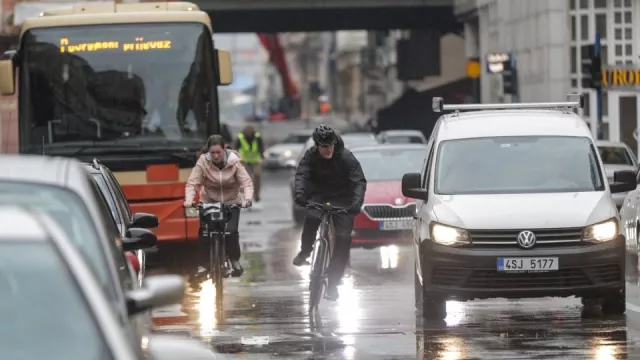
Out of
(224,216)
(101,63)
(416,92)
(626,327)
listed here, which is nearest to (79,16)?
(101,63)

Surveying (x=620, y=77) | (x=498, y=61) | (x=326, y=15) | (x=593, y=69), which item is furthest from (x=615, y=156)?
(x=326, y=15)

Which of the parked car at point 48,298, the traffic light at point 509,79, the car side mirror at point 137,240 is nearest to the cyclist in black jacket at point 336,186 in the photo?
the car side mirror at point 137,240

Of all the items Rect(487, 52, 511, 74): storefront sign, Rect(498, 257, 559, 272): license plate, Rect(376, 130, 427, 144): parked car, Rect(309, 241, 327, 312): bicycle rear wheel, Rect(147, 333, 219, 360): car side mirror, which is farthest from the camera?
Rect(487, 52, 511, 74): storefront sign

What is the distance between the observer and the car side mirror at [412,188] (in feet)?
46.0

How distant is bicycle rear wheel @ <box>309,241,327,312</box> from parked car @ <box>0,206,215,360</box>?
883 cm

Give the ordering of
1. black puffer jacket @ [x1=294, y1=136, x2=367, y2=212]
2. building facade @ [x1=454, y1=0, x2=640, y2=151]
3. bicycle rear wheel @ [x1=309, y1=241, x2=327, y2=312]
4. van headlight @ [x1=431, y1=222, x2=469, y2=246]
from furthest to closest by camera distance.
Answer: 1. building facade @ [x1=454, y1=0, x2=640, y2=151]
2. black puffer jacket @ [x1=294, y1=136, x2=367, y2=212]
3. bicycle rear wheel @ [x1=309, y1=241, x2=327, y2=312]
4. van headlight @ [x1=431, y1=222, x2=469, y2=246]

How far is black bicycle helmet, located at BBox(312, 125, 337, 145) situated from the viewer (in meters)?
14.4

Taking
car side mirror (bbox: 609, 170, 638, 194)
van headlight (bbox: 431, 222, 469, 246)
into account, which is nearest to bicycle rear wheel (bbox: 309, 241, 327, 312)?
van headlight (bbox: 431, 222, 469, 246)

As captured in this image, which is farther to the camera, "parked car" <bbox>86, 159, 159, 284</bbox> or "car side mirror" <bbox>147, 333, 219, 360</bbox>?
"parked car" <bbox>86, 159, 159, 284</bbox>

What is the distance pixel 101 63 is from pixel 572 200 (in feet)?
25.4

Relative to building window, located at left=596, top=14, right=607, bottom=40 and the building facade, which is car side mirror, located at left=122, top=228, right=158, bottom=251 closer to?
the building facade

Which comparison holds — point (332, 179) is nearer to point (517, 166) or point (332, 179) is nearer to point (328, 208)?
point (328, 208)

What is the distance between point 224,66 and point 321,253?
521 centimetres

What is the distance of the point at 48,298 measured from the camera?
5344 mm
